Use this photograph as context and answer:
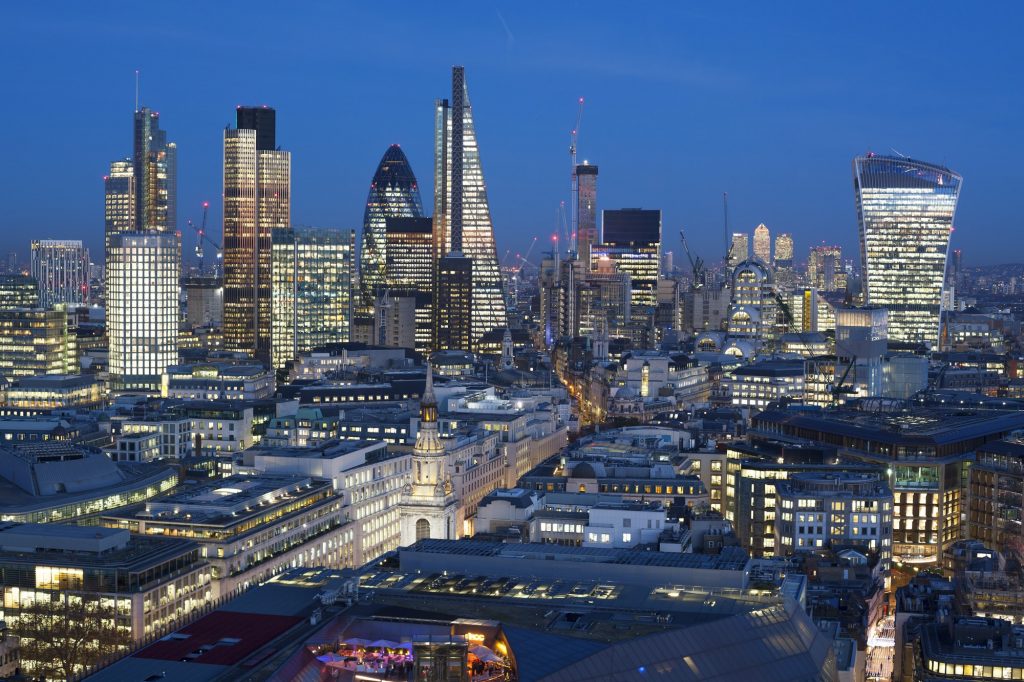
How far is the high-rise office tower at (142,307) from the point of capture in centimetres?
17338

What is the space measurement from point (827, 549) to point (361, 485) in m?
28.5

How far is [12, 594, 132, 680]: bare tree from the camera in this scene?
6931 centimetres

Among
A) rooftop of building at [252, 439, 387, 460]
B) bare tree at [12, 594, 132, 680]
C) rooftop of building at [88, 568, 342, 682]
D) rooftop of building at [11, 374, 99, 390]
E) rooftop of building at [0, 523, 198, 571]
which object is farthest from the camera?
rooftop of building at [11, 374, 99, 390]

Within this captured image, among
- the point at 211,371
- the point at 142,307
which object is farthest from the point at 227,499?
the point at 142,307

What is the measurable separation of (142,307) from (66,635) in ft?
357

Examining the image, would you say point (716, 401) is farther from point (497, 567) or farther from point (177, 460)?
point (497, 567)

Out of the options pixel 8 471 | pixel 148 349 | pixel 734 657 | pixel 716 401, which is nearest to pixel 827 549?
pixel 734 657

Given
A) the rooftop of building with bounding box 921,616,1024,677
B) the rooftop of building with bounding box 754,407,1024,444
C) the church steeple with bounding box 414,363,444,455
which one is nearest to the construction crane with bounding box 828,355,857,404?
the rooftop of building with bounding box 754,407,1024,444

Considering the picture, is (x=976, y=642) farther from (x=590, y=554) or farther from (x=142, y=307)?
(x=142, y=307)

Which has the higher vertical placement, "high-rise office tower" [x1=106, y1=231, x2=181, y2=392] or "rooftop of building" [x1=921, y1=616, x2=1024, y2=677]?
"high-rise office tower" [x1=106, y1=231, x2=181, y2=392]

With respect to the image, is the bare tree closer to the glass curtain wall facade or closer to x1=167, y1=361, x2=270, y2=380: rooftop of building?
x1=167, y1=361, x2=270, y2=380: rooftop of building

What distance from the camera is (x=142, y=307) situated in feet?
575

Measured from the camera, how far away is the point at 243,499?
86.4 metres

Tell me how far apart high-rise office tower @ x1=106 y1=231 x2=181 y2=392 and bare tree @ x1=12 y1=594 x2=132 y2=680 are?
103 m
